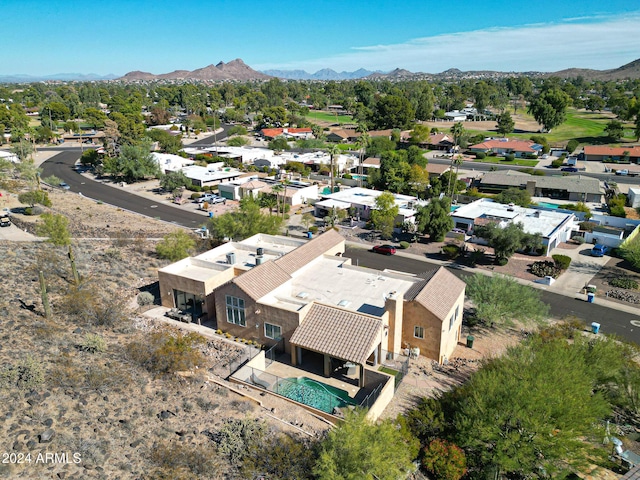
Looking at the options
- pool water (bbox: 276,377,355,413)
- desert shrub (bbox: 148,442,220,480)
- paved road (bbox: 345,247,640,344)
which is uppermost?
desert shrub (bbox: 148,442,220,480)

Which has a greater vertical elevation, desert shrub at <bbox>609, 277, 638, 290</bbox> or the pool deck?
the pool deck

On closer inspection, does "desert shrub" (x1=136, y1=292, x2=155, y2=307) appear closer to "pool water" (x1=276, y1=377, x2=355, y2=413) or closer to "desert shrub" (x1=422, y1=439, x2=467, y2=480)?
"pool water" (x1=276, y1=377, x2=355, y2=413)

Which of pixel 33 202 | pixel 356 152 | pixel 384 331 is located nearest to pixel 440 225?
pixel 384 331

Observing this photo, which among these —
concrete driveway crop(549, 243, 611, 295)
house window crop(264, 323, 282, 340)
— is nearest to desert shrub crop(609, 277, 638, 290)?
concrete driveway crop(549, 243, 611, 295)

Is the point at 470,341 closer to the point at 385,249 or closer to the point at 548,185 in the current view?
the point at 385,249

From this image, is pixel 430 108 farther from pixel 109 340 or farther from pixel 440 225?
pixel 109 340

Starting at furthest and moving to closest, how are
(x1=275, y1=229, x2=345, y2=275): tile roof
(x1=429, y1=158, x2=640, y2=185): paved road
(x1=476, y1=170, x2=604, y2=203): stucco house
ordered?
(x1=429, y1=158, x2=640, y2=185): paved road < (x1=476, y1=170, x2=604, y2=203): stucco house < (x1=275, y1=229, x2=345, y2=275): tile roof

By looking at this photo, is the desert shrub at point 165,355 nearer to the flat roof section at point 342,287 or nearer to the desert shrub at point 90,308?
the desert shrub at point 90,308

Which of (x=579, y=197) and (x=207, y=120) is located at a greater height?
(x=207, y=120)
